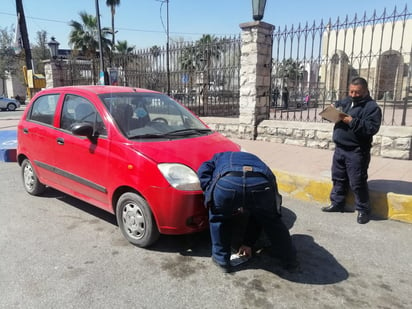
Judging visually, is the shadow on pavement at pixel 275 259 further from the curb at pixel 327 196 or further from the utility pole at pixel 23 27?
the utility pole at pixel 23 27

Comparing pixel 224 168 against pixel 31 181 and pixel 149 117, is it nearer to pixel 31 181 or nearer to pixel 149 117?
pixel 149 117

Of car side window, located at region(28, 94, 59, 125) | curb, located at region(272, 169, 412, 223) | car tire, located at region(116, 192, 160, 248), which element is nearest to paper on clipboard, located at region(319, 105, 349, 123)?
curb, located at region(272, 169, 412, 223)

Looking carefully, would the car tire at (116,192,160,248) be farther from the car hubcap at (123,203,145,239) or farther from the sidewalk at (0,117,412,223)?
the sidewalk at (0,117,412,223)

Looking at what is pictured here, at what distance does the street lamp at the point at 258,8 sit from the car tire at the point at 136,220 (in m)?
6.63

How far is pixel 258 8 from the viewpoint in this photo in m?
8.36

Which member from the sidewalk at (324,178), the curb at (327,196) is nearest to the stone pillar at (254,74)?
the sidewalk at (324,178)

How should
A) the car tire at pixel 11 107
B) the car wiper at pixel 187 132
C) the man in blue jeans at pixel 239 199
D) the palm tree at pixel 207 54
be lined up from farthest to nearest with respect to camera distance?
the car tire at pixel 11 107 < the palm tree at pixel 207 54 < the car wiper at pixel 187 132 < the man in blue jeans at pixel 239 199

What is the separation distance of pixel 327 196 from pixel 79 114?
3.48 meters

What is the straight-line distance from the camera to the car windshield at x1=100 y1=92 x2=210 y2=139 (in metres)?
3.75

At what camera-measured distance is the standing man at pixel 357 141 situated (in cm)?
393

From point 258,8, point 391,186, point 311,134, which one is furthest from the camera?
point 258,8

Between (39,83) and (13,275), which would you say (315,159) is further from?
(39,83)

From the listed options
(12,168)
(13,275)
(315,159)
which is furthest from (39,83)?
(13,275)

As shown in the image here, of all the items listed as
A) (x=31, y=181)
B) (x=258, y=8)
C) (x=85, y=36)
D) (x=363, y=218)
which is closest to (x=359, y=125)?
(x=363, y=218)
